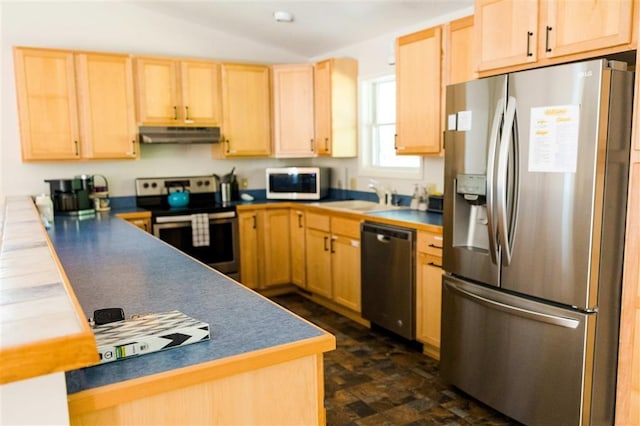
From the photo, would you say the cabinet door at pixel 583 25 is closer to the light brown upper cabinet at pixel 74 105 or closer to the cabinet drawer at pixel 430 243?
the cabinet drawer at pixel 430 243

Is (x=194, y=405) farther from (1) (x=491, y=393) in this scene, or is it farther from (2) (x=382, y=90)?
(2) (x=382, y=90)

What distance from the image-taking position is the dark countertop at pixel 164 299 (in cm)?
112

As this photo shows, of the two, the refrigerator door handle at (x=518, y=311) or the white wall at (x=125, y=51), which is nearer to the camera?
the refrigerator door handle at (x=518, y=311)

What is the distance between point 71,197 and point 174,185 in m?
0.98

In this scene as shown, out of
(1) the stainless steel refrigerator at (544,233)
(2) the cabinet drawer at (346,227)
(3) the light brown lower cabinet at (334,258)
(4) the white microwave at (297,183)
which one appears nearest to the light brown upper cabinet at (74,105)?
(4) the white microwave at (297,183)

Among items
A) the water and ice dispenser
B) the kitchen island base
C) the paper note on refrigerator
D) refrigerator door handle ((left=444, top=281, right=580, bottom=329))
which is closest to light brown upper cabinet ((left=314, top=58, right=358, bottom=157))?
the water and ice dispenser

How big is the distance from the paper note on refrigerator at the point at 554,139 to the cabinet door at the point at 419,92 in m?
1.23

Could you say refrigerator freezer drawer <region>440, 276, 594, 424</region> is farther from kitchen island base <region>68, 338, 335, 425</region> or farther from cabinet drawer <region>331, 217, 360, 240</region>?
kitchen island base <region>68, 338, 335, 425</region>

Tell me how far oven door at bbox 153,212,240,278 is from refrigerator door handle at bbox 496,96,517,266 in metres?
2.85

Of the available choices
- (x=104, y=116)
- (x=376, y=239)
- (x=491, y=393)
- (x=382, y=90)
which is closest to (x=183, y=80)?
(x=104, y=116)

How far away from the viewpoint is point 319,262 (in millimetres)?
4508

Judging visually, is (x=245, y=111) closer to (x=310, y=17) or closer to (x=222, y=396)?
(x=310, y=17)

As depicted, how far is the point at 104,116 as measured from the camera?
14.2ft

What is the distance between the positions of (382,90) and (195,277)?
10.6ft
